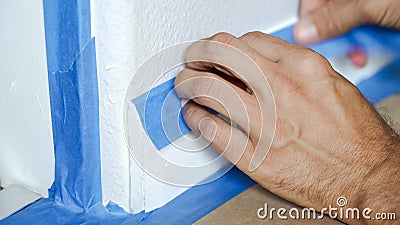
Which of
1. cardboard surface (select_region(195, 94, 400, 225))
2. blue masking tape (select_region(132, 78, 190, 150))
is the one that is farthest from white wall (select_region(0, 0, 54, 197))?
cardboard surface (select_region(195, 94, 400, 225))

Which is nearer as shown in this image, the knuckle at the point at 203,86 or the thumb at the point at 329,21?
the knuckle at the point at 203,86

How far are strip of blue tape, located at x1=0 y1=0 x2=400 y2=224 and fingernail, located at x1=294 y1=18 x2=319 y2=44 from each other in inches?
10.6

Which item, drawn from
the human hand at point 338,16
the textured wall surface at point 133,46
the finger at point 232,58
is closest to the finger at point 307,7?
the human hand at point 338,16

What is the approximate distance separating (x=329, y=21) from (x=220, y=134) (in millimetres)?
331

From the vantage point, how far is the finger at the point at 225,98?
30.8 inches

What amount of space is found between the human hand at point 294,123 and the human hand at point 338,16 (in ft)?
0.66

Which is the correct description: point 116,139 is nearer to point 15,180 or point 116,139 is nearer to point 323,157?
point 15,180

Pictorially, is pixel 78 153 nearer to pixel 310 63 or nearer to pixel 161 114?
pixel 161 114

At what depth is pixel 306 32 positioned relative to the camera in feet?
3.38

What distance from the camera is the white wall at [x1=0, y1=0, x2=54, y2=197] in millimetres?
745

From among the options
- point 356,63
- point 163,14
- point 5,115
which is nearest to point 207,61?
point 163,14

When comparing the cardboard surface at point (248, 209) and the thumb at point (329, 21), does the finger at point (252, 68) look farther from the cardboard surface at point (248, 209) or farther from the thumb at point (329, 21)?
the thumb at point (329, 21)

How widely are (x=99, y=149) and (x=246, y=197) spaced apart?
0.25 m

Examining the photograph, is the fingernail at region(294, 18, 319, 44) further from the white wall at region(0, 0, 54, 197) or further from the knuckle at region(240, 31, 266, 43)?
the white wall at region(0, 0, 54, 197)
